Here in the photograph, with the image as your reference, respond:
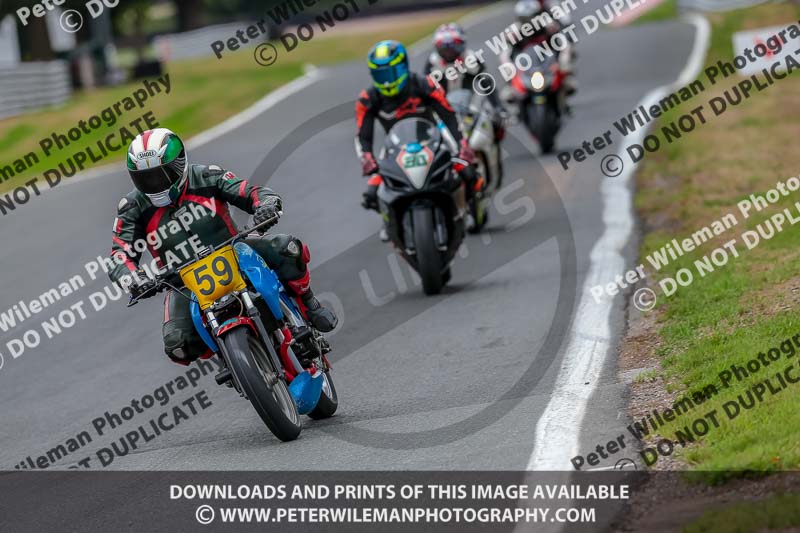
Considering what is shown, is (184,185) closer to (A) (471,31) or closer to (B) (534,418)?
(B) (534,418)

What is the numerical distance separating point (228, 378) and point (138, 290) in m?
0.70

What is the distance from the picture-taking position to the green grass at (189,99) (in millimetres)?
23594

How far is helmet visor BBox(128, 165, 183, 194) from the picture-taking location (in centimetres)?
721

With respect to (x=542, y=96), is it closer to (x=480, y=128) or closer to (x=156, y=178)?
(x=480, y=128)

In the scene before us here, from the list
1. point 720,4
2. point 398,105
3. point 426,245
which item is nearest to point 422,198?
point 426,245

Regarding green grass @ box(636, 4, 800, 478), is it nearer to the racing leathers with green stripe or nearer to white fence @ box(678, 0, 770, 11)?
the racing leathers with green stripe

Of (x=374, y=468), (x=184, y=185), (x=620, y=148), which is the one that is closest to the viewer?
(x=374, y=468)

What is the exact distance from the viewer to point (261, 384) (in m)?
6.71

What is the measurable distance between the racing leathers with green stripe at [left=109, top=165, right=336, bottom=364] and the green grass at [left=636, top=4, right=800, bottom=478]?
236 centimetres

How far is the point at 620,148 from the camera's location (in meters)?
17.4

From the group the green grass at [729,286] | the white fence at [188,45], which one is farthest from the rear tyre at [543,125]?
the white fence at [188,45]

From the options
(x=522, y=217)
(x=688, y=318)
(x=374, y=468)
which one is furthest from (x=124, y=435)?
(x=522, y=217)

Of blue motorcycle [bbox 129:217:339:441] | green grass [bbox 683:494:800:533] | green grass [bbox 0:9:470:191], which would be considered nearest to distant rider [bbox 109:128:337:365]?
blue motorcycle [bbox 129:217:339:441]

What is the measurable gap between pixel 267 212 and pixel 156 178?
2.21ft
